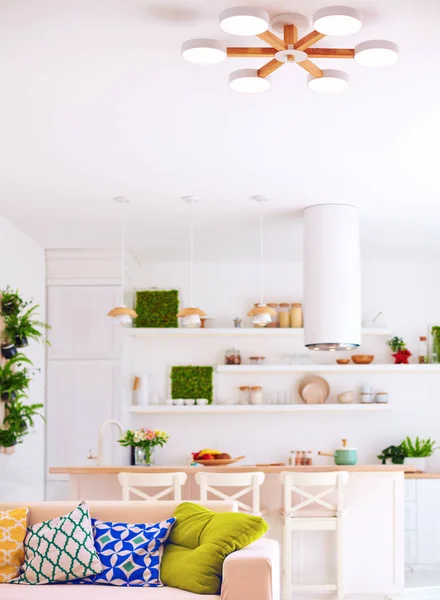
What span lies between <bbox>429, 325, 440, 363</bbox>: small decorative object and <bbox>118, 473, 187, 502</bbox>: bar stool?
402cm

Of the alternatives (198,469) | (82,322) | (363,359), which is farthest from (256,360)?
(198,469)

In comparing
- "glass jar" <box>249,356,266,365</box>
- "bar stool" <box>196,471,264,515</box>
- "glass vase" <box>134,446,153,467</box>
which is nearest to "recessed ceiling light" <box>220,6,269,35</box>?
"bar stool" <box>196,471,264,515</box>

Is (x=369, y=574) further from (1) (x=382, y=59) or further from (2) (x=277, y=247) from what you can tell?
(1) (x=382, y=59)

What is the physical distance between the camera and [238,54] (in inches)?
145

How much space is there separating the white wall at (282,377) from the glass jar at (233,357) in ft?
0.51

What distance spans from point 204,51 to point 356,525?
4.11m

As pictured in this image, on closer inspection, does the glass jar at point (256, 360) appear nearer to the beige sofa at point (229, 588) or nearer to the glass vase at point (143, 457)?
the glass vase at point (143, 457)

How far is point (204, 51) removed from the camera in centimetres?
363

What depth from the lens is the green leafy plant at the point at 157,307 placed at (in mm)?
9039

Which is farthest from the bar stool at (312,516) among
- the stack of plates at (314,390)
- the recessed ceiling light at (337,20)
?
the recessed ceiling light at (337,20)

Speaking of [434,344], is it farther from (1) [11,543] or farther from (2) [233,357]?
(1) [11,543]

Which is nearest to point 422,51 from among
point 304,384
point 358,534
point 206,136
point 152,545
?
point 206,136

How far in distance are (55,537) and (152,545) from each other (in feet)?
1.60

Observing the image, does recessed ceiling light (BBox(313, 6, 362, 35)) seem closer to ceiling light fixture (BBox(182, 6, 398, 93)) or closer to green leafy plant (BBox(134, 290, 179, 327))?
ceiling light fixture (BBox(182, 6, 398, 93))
